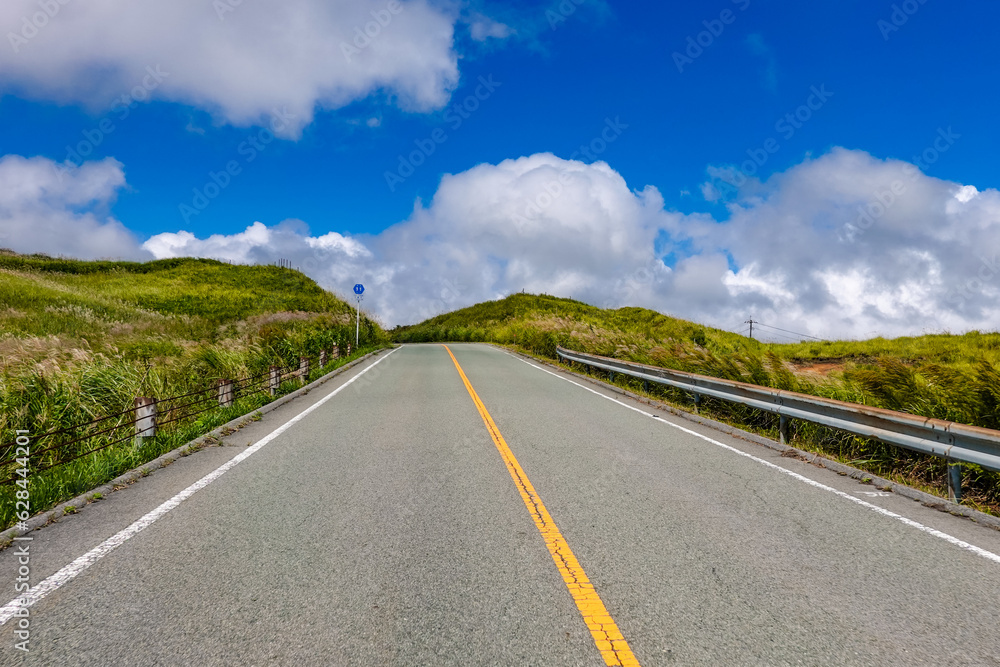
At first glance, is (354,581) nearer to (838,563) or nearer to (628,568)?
(628,568)

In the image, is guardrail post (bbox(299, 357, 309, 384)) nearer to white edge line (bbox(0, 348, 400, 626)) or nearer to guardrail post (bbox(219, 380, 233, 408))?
guardrail post (bbox(219, 380, 233, 408))

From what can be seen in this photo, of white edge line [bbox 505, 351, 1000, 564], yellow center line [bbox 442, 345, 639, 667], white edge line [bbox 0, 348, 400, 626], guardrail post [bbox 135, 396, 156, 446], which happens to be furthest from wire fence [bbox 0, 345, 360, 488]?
white edge line [bbox 505, 351, 1000, 564]

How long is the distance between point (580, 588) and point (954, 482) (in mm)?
4426

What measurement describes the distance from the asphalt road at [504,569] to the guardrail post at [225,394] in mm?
3650

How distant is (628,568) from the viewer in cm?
377

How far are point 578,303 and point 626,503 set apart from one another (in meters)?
→ 92.9

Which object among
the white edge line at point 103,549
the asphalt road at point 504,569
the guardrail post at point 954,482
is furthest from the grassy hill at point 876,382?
the white edge line at point 103,549

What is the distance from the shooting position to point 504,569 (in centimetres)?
373

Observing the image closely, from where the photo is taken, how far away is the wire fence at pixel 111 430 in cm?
591

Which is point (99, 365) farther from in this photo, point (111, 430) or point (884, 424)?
point (884, 424)

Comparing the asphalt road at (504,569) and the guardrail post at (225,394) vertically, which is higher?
the guardrail post at (225,394)

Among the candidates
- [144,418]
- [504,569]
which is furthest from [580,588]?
[144,418]

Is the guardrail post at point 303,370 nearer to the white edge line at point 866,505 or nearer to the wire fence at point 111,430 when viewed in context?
the wire fence at point 111,430

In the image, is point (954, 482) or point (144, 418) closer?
point (954, 482)
